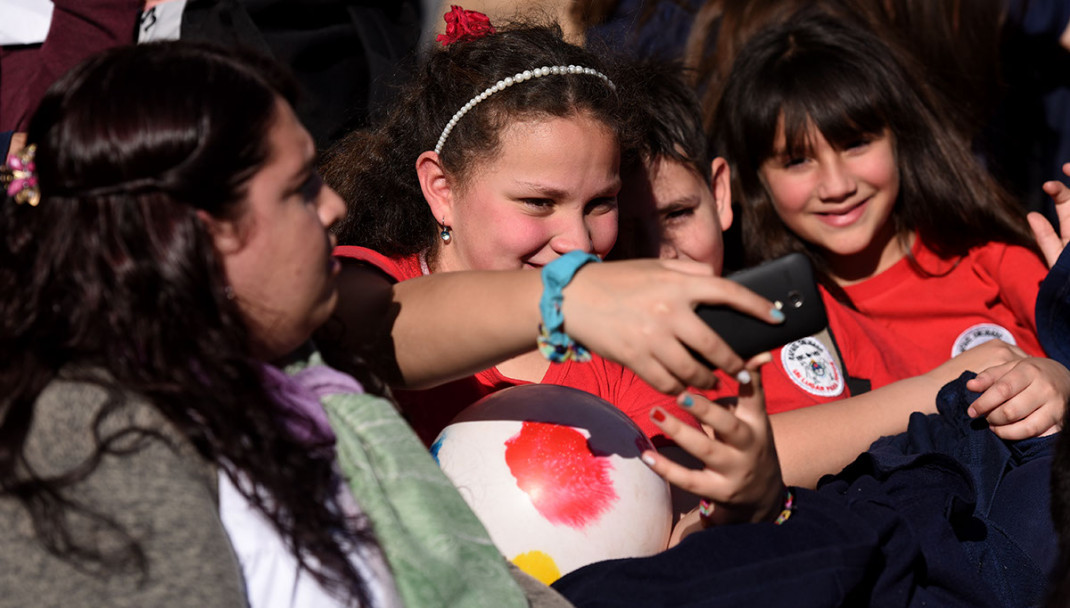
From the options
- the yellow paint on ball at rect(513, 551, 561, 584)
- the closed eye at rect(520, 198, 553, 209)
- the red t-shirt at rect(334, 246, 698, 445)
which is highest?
the closed eye at rect(520, 198, 553, 209)

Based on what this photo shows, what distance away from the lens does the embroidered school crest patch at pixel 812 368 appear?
282 cm

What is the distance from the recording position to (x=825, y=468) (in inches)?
94.7

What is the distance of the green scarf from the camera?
145 centimetres

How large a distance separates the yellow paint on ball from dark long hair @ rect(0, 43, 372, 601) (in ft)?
1.48

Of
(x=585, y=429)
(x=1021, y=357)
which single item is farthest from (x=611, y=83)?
(x=1021, y=357)

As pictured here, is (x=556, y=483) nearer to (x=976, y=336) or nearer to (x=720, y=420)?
(x=720, y=420)

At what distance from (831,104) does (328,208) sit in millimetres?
2054

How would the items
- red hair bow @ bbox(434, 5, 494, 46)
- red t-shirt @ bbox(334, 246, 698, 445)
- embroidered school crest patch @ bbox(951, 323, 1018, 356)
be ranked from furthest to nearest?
embroidered school crest patch @ bbox(951, 323, 1018, 356), red hair bow @ bbox(434, 5, 494, 46), red t-shirt @ bbox(334, 246, 698, 445)

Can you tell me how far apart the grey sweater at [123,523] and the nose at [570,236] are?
44.8 inches

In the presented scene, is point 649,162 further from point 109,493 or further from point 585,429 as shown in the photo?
point 109,493

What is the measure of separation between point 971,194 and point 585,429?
196 cm

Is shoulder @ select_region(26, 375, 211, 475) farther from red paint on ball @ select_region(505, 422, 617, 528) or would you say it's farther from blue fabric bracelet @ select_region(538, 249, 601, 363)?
red paint on ball @ select_region(505, 422, 617, 528)

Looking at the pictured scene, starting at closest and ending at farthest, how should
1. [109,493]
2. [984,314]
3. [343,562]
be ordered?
[109,493]
[343,562]
[984,314]

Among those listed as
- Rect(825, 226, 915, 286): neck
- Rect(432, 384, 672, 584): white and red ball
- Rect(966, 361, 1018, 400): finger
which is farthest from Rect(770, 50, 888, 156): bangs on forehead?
Rect(432, 384, 672, 584): white and red ball
